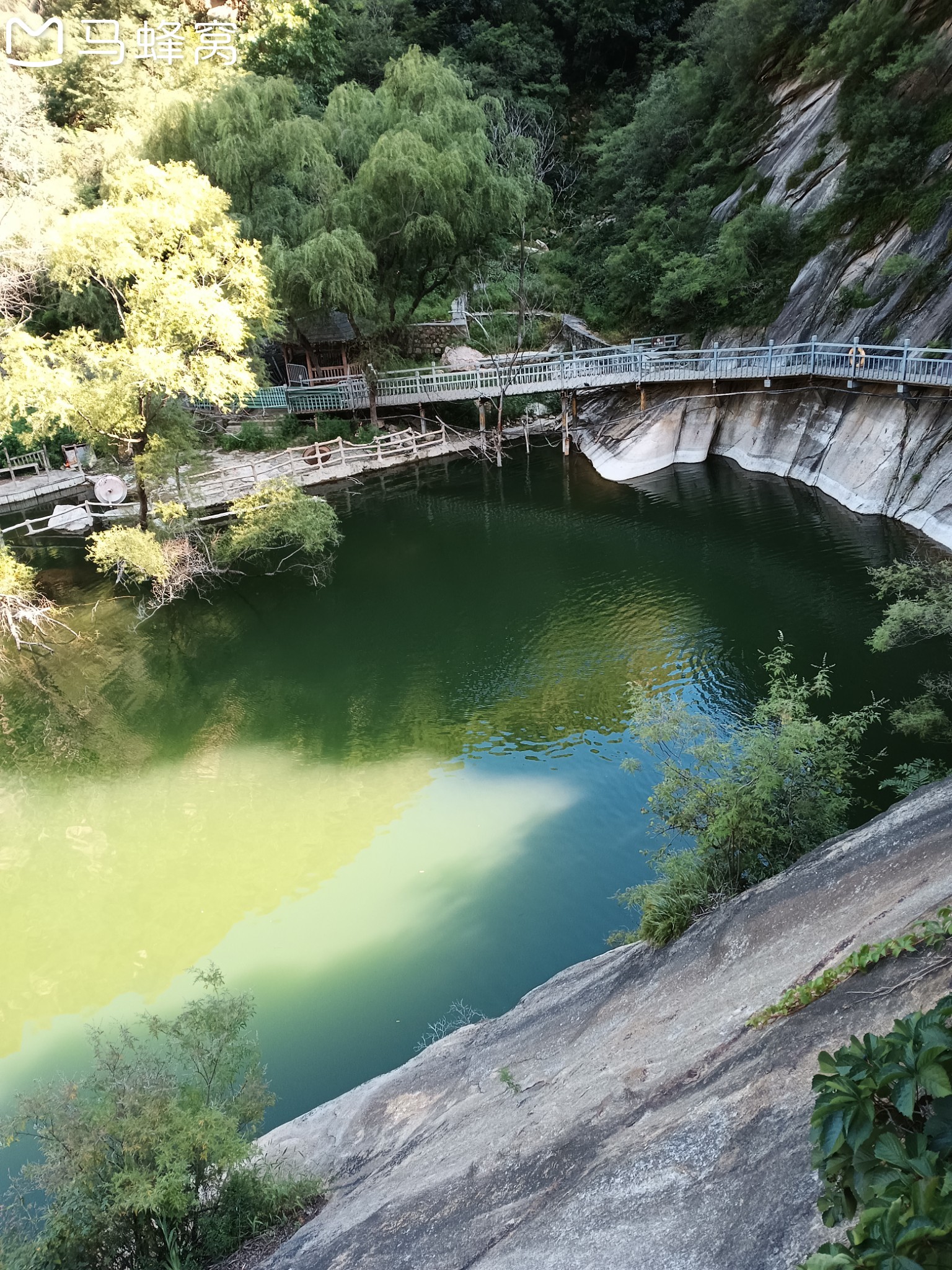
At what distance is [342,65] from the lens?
136 ft

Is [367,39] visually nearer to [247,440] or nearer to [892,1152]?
[247,440]

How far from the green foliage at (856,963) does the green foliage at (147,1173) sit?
3882mm

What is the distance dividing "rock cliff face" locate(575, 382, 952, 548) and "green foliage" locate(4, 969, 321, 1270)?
1867 centimetres

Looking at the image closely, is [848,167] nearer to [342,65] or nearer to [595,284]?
[595,284]

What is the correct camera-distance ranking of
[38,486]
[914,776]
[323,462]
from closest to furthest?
[914,776] < [38,486] < [323,462]

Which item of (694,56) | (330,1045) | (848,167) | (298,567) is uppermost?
(694,56)

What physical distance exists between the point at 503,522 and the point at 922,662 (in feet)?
43.0

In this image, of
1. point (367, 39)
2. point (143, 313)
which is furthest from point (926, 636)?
point (367, 39)

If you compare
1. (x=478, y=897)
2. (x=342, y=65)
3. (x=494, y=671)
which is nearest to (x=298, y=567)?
(x=494, y=671)

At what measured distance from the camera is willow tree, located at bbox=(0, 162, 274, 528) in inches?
645

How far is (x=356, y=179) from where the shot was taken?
2716cm

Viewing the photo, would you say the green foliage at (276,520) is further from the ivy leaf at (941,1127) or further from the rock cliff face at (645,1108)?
the ivy leaf at (941,1127)

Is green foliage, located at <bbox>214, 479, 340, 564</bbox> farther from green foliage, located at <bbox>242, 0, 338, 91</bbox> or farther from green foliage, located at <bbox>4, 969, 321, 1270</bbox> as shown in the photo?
green foliage, located at <bbox>242, 0, 338, 91</bbox>

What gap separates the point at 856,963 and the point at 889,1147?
1.73 m
